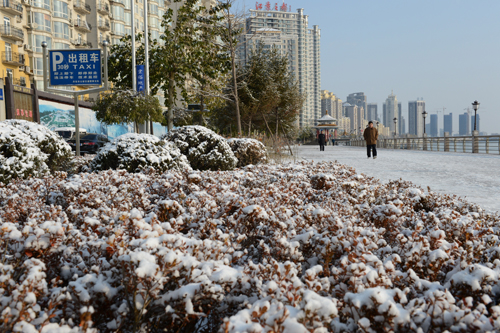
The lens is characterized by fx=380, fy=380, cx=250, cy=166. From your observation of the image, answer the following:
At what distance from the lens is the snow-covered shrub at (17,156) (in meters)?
5.69

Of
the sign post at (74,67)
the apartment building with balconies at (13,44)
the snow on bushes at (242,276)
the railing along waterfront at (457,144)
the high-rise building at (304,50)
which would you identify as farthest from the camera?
the high-rise building at (304,50)

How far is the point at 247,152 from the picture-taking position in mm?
10836

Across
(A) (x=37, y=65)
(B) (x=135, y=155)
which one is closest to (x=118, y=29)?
(A) (x=37, y=65)

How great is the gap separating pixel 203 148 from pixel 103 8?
55.6 meters

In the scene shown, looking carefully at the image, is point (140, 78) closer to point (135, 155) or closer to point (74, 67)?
point (74, 67)

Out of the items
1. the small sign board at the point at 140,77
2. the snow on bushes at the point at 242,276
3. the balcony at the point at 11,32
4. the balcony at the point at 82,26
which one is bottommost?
the snow on bushes at the point at 242,276

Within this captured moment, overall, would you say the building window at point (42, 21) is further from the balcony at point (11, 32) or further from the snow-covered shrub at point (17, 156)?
the snow-covered shrub at point (17, 156)

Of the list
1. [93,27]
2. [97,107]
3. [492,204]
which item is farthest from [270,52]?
[93,27]

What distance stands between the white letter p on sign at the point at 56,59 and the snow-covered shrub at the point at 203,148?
972cm

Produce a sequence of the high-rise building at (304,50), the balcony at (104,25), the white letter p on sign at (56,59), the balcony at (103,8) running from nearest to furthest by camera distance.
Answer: the white letter p on sign at (56,59)
the balcony at (103,8)
the balcony at (104,25)
the high-rise building at (304,50)

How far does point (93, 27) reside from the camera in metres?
54.3

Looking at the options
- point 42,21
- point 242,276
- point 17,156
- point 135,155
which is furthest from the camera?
point 42,21

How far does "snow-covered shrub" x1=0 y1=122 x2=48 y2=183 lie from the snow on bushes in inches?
100

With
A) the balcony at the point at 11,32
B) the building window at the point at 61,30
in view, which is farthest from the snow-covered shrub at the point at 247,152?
the building window at the point at 61,30
